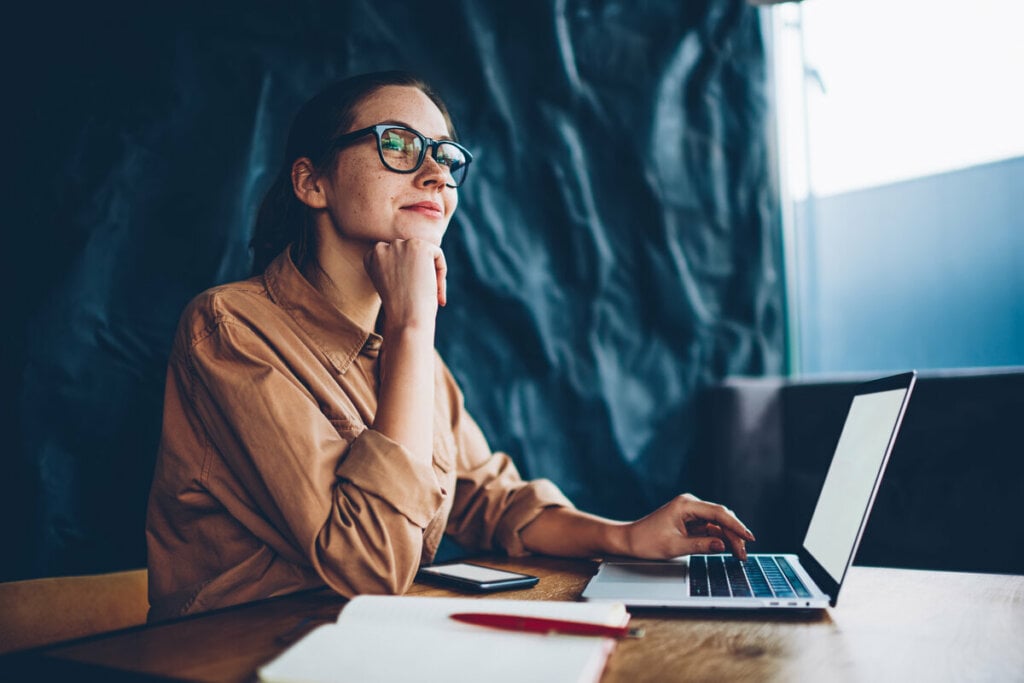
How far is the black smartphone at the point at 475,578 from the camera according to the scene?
3.17ft

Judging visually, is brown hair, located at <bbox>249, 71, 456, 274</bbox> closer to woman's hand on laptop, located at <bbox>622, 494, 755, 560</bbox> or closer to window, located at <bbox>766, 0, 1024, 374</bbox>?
woman's hand on laptop, located at <bbox>622, 494, 755, 560</bbox>

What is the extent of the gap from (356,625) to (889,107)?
2582 mm

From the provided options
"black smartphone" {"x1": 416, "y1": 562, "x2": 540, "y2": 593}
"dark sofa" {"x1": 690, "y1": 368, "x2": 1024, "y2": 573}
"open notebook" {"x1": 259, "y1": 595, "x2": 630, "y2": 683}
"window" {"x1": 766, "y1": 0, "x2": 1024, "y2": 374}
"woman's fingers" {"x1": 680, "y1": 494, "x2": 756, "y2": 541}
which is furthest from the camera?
"window" {"x1": 766, "y1": 0, "x2": 1024, "y2": 374}

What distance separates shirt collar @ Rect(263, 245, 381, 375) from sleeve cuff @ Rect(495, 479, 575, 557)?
37 centimetres

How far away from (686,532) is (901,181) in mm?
1958

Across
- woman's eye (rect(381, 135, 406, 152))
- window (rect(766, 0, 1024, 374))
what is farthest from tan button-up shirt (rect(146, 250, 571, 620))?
window (rect(766, 0, 1024, 374))

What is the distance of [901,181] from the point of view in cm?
259

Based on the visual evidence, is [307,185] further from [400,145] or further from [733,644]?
[733,644]

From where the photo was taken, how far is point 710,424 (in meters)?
2.46

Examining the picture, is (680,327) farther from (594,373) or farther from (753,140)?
(753,140)

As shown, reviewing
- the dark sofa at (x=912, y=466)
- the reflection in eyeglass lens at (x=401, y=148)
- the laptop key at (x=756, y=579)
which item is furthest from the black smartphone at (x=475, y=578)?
the dark sofa at (x=912, y=466)

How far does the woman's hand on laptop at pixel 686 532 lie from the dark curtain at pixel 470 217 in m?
0.89

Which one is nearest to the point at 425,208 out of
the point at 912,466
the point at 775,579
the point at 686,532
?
the point at 686,532

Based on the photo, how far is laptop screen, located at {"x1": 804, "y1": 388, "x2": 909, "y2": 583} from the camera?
0.86 m
